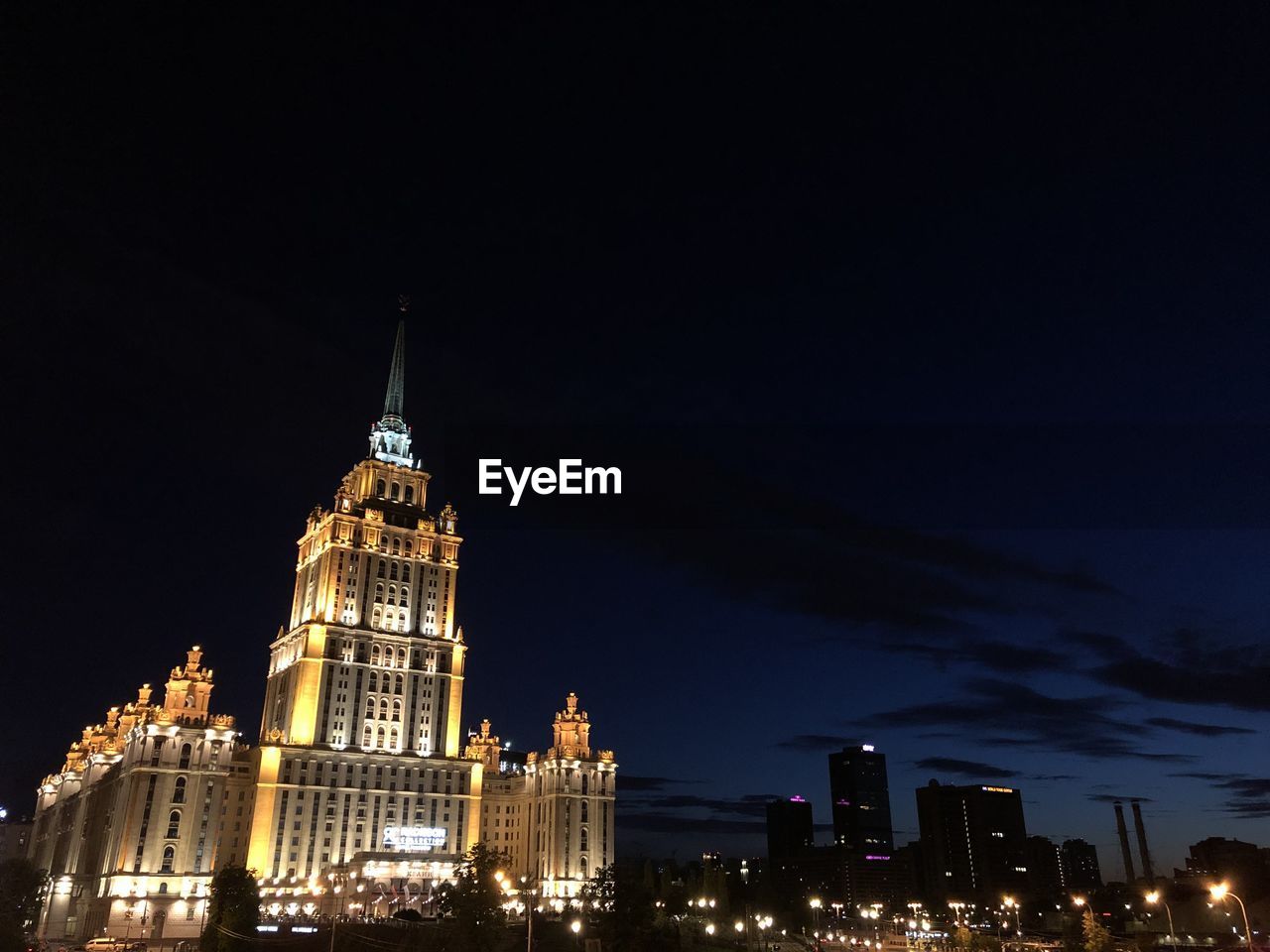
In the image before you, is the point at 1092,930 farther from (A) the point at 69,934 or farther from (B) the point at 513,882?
(A) the point at 69,934

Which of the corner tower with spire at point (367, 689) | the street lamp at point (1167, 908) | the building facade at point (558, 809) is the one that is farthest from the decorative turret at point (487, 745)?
the street lamp at point (1167, 908)

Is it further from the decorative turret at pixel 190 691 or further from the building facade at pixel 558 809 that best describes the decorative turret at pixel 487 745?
the decorative turret at pixel 190 691

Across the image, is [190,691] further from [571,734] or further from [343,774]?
[571,734]

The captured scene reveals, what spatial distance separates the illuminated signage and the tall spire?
76827 mm

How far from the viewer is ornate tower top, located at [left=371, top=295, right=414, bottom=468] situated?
17712cm

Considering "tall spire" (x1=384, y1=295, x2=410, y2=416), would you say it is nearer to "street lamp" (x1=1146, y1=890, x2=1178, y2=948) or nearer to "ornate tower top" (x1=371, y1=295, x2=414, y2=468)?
"ornate tower top" (x1=371, y1=295, x2=414, y2=468)

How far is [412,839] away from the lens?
139 meters

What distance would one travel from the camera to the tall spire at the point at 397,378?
18075 centimetres

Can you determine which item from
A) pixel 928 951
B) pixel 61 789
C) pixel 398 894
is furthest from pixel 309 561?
pixel 928 951

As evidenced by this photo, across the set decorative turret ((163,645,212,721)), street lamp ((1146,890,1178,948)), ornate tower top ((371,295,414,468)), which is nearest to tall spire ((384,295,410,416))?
ornate tower top ((371,295,414,468))

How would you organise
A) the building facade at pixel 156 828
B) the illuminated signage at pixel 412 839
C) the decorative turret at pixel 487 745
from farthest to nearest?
1. the decorative turret at pixel 487 745
2. the illuminated signage at pixel 412 839
3. the building facade at pixel 156 828

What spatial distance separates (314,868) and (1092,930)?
98847 millimetres

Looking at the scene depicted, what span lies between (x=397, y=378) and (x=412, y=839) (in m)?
86.1

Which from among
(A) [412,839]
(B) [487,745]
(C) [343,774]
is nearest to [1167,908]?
(A) [412,839]
